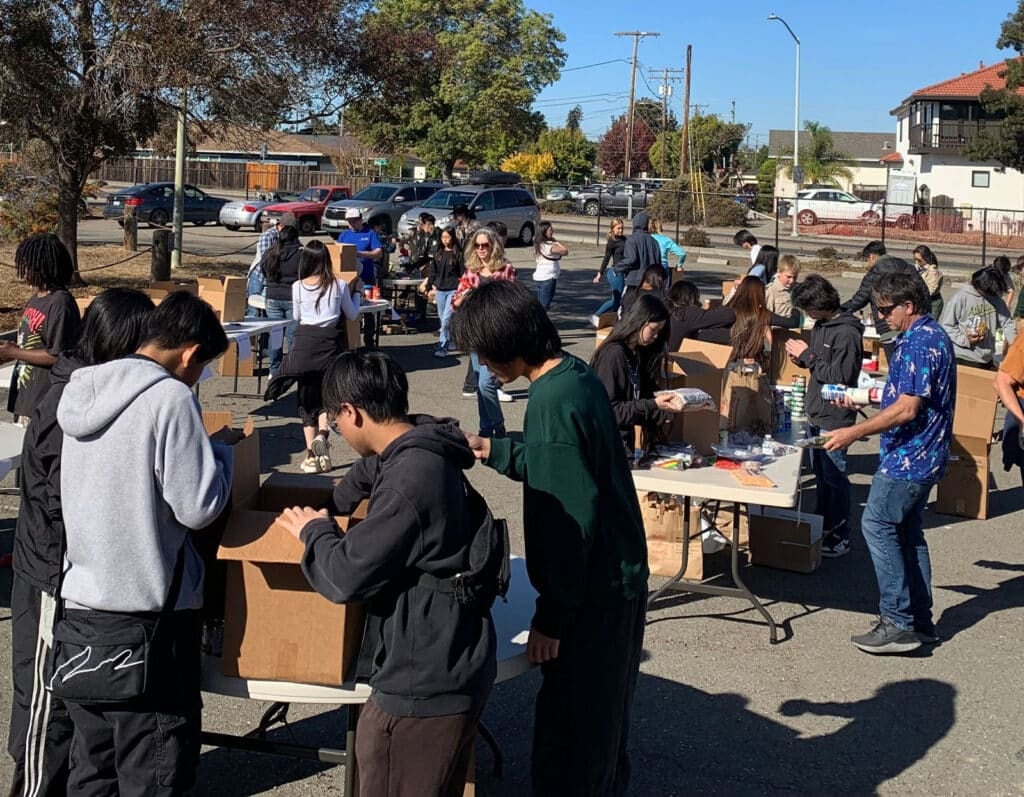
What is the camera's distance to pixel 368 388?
2.94 meters

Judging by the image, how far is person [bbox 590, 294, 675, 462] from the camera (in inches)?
213

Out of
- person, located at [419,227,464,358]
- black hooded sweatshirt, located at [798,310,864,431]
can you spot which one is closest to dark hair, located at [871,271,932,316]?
black hooded sweatshirt, located at [798,310,864,431]

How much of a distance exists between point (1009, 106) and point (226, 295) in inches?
1799

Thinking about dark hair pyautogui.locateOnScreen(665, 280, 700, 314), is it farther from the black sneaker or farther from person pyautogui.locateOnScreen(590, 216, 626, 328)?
person pyautogui.locateOnScreen(590, 216, 626, 328)

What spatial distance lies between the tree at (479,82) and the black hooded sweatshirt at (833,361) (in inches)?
1784

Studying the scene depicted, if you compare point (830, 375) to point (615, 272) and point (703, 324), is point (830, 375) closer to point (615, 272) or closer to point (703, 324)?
point (703, 324)

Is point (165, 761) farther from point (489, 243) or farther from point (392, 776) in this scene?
point (489, 243)

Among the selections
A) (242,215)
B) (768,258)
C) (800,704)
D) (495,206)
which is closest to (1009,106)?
(495,206)

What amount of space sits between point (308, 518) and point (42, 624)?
1.06m

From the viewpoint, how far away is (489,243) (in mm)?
10359

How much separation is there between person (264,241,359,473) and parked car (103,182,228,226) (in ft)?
88.5

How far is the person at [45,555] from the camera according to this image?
3.51m

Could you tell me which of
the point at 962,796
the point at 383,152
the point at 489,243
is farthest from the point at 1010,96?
the point at 962,796

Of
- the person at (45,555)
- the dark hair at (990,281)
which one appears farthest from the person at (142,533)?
the dark hair at (990,281)
